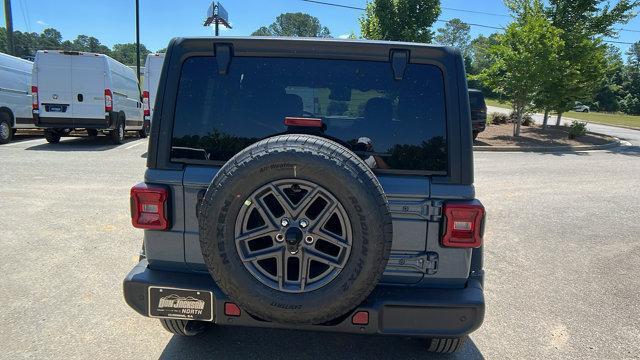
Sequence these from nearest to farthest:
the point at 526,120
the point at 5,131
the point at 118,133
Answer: the point at 5,131 < the point at 118,133 < the point at 526,120

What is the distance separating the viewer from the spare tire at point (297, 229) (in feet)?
7.23

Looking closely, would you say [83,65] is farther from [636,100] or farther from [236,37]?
[636,100]

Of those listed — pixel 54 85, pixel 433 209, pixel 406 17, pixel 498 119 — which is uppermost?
pixel 406 17

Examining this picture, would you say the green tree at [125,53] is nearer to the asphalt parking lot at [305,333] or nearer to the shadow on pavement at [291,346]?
the asphalt parking lot at [305,333]

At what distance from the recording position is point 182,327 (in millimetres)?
3043

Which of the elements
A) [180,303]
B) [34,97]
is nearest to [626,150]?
[180,303]

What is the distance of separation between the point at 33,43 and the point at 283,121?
88414mm

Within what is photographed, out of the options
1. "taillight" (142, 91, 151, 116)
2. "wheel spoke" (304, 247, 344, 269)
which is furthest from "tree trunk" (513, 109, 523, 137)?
"wheel spoke" (304, 247, 344, 269)

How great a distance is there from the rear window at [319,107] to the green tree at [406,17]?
18.3 m

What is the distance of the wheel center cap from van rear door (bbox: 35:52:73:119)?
12809mm

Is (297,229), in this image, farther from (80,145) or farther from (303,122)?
(80,145)

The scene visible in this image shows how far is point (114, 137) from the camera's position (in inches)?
559

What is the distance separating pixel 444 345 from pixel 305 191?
4.94 ft

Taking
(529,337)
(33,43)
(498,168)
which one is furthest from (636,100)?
(33,43)
